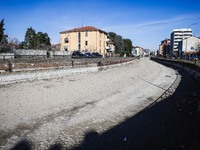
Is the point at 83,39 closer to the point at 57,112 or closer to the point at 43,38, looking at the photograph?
the point at 43,38

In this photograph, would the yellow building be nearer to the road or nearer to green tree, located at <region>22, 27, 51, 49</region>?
green tree, located at <region>22, 27, 51, 49</region>

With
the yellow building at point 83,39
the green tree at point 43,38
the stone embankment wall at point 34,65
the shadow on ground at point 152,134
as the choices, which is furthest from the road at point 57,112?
the green tree at point 43,38

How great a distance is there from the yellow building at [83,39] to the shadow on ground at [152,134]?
5387cm

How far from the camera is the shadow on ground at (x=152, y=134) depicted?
229 inches

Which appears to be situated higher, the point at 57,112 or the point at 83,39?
the point at 83,39

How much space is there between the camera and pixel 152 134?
673cm

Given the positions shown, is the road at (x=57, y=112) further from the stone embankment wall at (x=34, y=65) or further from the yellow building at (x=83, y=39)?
the yellow building at (x=83, y=39)

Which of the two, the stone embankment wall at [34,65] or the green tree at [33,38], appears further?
the green tree at [33,38]

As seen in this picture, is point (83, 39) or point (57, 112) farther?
point (83, 39)

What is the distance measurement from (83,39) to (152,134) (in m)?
58.7

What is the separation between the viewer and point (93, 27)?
64875 millimetres

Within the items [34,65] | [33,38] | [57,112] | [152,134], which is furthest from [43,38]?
[152,134]

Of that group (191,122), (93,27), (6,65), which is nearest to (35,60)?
(6,65)

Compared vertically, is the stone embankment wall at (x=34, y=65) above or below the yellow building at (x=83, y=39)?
below
